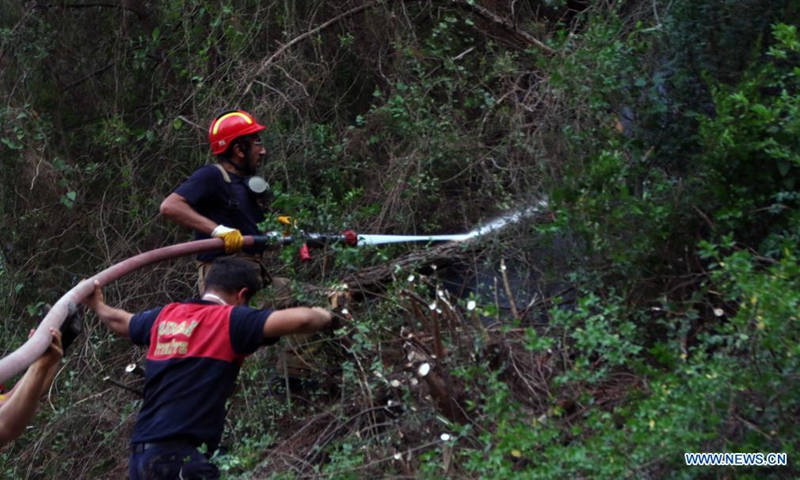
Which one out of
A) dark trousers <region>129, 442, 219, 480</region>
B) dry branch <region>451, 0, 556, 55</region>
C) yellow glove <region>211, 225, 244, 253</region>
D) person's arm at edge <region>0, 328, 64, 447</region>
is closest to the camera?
person's arm at edge <region>0, 328, 64, 447</region>

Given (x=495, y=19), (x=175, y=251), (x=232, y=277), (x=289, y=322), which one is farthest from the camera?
(x=495, y=19)

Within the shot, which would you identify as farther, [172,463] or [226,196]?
[226,196]

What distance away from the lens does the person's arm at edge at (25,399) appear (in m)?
4.54

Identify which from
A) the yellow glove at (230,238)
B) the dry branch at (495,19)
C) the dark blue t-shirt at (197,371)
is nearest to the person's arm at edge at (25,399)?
the dark blue t-shirt at (197,371)

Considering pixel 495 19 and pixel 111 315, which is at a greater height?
pixel 495 19

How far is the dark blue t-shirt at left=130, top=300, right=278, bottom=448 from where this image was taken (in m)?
5.13

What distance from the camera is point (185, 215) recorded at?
636cm

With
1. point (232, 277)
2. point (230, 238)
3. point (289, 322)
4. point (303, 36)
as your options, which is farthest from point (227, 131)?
point (289, 322)

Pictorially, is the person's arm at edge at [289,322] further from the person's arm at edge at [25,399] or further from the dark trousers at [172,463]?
the person's arm at edge at [25,399]

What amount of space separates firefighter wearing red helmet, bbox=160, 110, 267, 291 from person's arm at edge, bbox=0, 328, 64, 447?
5.82ft

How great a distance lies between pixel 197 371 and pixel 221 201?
1.64 metres

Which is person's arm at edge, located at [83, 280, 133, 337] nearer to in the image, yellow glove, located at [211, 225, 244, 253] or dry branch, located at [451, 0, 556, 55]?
yellow glove, located at [211, 225, 244, 253]

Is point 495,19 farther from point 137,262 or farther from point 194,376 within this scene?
point 194,376

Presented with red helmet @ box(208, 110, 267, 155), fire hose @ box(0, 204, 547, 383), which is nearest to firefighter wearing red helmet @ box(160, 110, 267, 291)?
red helmet @ box(208, 110, 267, 155)
